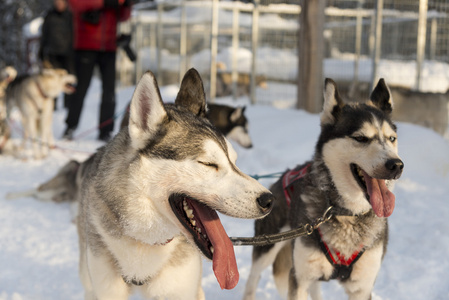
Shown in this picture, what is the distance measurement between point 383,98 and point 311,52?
4396mm

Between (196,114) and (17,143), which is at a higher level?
(196,114)

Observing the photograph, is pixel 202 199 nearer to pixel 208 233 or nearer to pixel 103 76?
pixel 208 233

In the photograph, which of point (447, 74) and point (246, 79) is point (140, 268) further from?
point (246, 79)

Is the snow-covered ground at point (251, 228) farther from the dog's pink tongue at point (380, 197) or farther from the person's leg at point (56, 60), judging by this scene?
the person's leg at point (56, 60)

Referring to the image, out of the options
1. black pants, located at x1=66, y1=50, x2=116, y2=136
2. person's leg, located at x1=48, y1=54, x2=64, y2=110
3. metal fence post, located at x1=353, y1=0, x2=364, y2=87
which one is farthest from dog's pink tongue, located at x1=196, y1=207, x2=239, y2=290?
person's leg, located at x1=48, y1=54, x2=64, y2=110

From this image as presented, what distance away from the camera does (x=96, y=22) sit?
274 inches

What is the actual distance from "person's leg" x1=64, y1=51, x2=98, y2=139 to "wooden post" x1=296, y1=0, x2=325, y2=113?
3160 mm

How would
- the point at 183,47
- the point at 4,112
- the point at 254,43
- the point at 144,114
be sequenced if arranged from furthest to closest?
the point at 183,47 < the point at 254,43 < the point at 4,112 < the point at 144,114

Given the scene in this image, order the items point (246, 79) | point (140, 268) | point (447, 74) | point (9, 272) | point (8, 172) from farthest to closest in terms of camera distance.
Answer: point (246, 79) → point (447, 74) → point (8, 172) → point (9, 272) → point (140, 268)

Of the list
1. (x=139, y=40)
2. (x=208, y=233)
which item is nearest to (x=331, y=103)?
(x=208, y=233)

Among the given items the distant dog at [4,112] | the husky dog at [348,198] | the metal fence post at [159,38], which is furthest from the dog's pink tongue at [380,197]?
the metal fence post at [159,38]

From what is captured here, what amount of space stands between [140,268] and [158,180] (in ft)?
1.36

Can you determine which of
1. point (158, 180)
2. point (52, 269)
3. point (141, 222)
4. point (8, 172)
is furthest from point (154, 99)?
point (8, 172)

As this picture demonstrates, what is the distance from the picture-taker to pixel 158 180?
1658 mm
